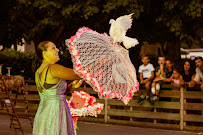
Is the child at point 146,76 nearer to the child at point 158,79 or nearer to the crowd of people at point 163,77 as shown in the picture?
the crowd of people at point 163,77

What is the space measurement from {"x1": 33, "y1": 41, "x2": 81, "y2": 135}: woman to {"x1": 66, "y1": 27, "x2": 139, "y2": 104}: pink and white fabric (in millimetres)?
331

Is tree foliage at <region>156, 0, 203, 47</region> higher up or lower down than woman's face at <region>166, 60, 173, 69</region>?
higher up

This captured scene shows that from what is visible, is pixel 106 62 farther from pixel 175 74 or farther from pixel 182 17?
pixel 182 17

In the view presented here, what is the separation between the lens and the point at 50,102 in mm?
6281

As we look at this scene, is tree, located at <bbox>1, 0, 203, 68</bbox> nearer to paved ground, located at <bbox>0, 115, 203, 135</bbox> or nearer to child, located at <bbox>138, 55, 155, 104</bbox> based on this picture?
child, located at <bbox>138, 55, 155, 104</bbox>

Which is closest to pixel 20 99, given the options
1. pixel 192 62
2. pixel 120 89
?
pixel 192 62

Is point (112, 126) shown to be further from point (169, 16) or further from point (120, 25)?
point (120, 25)

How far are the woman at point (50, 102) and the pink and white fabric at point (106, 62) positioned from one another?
0.33m

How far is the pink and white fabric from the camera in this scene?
6.21 m

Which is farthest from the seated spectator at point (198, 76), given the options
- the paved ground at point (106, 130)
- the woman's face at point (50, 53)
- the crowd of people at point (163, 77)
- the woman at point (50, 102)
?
the woman's face at point (50, 53)

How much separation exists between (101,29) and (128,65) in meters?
14.3

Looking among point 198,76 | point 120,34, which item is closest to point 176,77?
point 198,76

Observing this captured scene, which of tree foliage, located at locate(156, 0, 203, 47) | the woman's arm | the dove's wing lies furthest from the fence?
the woman's arm

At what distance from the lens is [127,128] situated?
13930 millimetres
